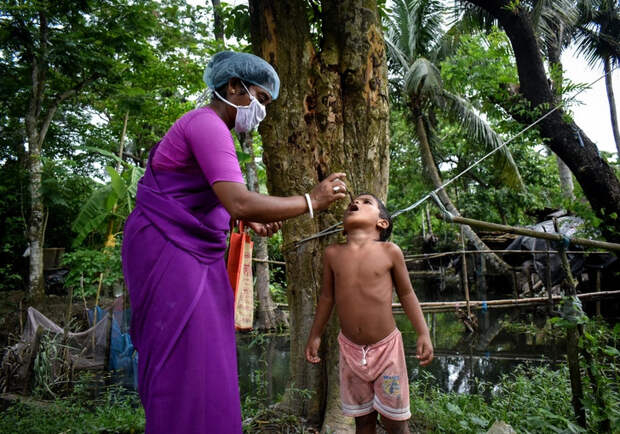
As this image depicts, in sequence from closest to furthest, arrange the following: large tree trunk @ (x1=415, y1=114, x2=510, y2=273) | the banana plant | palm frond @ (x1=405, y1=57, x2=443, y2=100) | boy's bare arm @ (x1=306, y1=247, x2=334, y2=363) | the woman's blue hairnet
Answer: the woman's blue hairnet → boy's bare arm @ (x1=306, y1=247, x2=334, y2=363) → the banana plant → palm frond @ (x1=405, y1=57, x2=443, y2=100) → large tree trunk @ (x1=415, y1=114, x2=510, y2=273)

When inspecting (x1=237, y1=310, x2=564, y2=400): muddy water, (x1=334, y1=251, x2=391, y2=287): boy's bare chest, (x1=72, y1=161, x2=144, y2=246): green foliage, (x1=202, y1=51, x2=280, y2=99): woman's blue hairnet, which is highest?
(x1=72, y1=161, x2=144, y2=246): green foliage

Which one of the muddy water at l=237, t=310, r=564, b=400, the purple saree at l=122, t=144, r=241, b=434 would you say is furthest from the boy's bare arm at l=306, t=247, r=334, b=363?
the muddy water at l=237, t=310, r=564, b=400

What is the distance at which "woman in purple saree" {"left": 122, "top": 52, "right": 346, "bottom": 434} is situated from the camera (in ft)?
4.84

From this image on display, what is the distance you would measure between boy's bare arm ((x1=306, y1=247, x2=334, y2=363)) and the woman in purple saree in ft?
2.24

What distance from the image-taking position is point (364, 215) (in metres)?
2.30

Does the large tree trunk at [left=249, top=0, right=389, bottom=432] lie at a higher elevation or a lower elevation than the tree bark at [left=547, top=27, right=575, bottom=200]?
lower

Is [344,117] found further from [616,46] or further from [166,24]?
[616,46]

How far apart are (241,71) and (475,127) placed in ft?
44.0

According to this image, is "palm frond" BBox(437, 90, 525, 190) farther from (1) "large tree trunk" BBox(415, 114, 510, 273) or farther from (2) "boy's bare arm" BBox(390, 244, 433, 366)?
(2) "boy's bare arm" BBox(390, 244, 433, 366)

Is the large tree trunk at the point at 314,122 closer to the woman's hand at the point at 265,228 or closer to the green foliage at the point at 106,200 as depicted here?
the woman's hand at the point at 265,228

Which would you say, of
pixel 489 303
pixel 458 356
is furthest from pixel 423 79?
pixel 458 356

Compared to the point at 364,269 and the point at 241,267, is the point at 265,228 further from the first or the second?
the point at 364,269

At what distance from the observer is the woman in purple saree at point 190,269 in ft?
4.84

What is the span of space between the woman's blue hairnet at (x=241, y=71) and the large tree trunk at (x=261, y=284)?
7.05 metres
